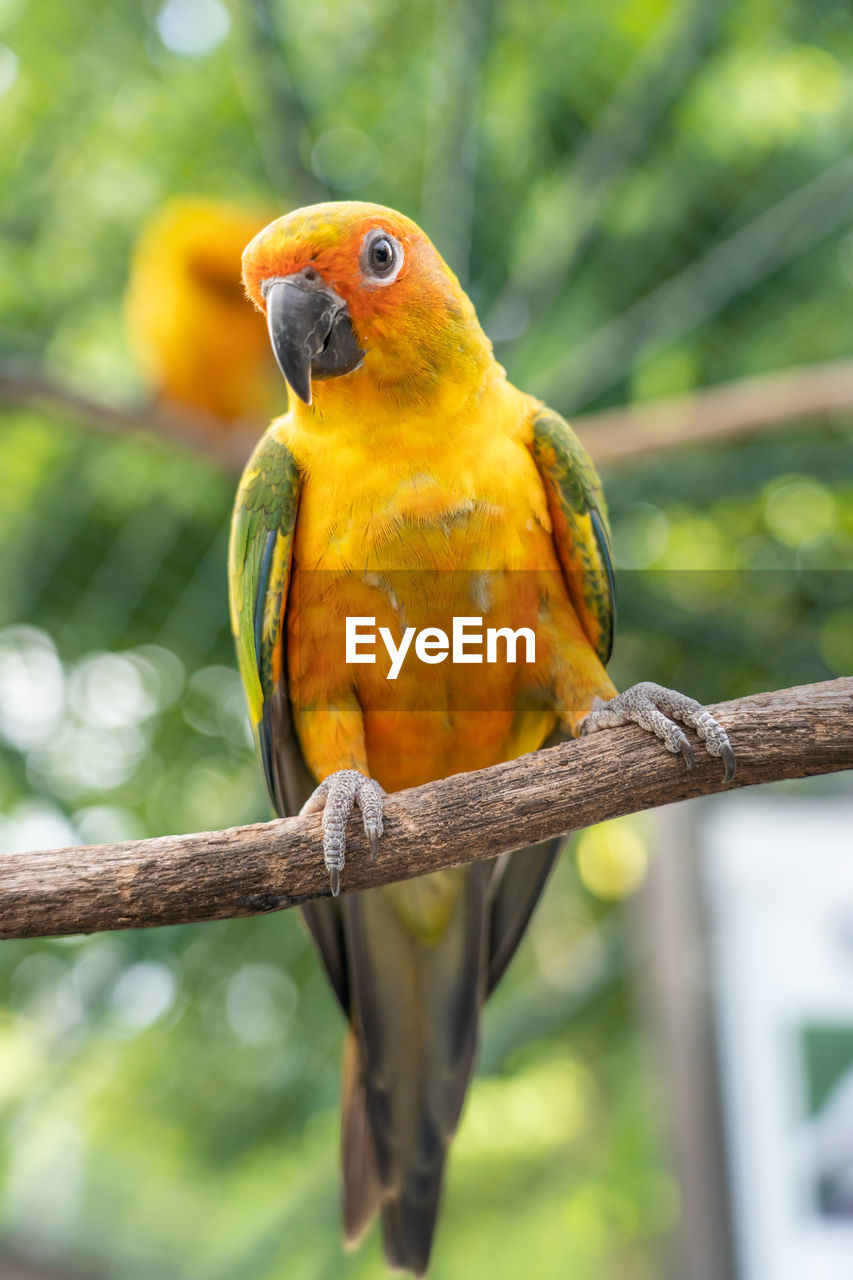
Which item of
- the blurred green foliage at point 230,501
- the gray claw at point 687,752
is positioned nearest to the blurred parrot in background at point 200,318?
the blurred green foliage at point 230,501

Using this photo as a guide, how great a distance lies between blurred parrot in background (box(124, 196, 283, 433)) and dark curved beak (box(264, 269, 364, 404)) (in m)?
1.29

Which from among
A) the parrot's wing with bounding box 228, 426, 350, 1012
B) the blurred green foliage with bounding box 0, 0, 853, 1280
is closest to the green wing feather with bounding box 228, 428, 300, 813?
the parrot's wing with bounding box 228, 426, 350, 1012

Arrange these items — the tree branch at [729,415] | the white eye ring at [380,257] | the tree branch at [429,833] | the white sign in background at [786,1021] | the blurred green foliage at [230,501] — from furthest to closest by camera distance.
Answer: the blurred green foliage at [230,501] → the tree branch at [729,415] → the white sign in background at [786,1021] → the white eye ring at [380,257] → the tree branch at [429,833]

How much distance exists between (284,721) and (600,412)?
4.10 feet

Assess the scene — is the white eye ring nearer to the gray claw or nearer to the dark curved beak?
the dark curved beak

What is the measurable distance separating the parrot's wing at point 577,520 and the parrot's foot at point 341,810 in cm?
27

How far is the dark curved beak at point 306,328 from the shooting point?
72cm

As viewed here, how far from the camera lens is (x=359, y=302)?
2.48 ft

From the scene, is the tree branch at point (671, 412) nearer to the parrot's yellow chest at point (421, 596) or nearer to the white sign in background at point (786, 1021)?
the white sign in background at point (786, 1021)

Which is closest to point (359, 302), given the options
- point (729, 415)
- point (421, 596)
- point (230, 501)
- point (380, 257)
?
point (380, 257)

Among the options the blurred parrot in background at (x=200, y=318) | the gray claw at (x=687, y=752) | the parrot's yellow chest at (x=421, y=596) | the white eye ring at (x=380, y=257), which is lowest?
the gray claw at (x=687, y=752)

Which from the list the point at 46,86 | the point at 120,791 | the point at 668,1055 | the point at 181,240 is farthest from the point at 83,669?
the point at 668,1055

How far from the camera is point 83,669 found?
184cm

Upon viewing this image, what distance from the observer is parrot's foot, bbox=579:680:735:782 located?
0.66 metres
